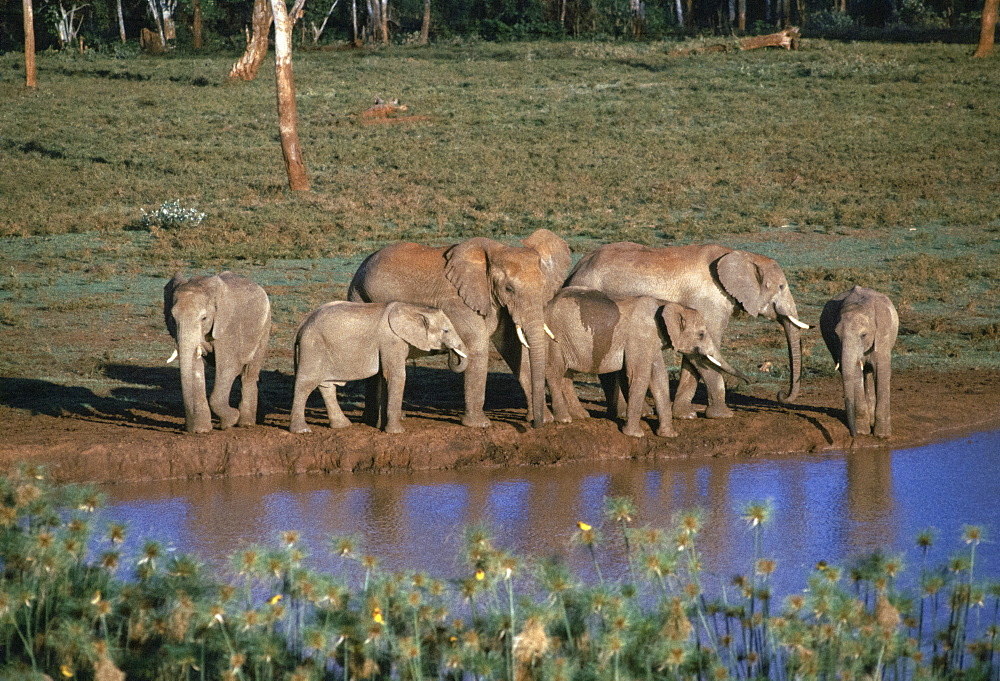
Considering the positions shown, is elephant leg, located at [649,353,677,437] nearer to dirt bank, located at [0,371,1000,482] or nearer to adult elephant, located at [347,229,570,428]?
dirt bank, located at [0,371,1000,482]

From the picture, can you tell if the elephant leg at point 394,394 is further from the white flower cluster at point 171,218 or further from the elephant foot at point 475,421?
the white flower cluster at point 171,218

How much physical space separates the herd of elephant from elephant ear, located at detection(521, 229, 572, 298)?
518 millimetres

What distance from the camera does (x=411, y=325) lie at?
13750 millimetres

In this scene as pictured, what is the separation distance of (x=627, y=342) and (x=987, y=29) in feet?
130

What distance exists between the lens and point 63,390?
53.2 feet

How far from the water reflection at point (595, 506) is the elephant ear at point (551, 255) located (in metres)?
2.74

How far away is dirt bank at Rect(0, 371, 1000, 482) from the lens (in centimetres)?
1312

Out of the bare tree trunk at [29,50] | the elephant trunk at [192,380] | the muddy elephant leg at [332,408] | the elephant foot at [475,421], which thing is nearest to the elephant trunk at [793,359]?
the elephant foot at [475,421]

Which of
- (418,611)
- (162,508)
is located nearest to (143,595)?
(418,611)

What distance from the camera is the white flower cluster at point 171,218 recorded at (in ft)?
95.1

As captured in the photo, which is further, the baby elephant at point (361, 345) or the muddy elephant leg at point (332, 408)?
the muddy elephant leg at point (332, 408)

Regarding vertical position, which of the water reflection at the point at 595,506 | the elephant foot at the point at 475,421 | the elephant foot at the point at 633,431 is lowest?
the water reflection at the point at 595,506

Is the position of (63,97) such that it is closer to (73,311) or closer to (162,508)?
(73,311)

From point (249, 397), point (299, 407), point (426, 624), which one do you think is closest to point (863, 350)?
point (299, 407)
